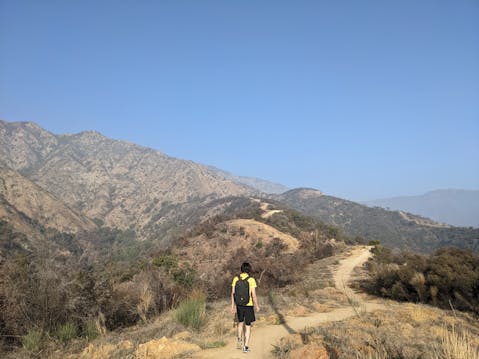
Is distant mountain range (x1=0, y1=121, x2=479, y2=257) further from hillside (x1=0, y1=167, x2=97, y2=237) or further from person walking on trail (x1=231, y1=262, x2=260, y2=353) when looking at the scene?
person walking on trail (x1=231, y1=262, x2=260, y2=353)

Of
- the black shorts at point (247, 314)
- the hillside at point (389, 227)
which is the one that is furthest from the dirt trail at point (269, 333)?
the hillside at point (389, 227)

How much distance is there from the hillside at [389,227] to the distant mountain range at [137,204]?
0.87 feet

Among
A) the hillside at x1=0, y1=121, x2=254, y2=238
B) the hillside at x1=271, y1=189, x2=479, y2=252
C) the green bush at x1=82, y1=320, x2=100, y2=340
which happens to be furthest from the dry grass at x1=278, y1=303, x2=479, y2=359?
the hillside at x1=0, y1=121, x2=254, y2=238

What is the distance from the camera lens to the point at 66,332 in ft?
25.3

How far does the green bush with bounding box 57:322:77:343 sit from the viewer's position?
7625 mm

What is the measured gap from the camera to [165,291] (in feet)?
40.3

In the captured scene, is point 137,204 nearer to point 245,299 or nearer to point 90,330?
point 90,330

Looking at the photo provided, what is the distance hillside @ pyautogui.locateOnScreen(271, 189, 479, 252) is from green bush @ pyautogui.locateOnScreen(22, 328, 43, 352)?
75.6 m

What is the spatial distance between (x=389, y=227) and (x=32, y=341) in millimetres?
104583

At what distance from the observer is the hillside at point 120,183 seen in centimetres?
12976

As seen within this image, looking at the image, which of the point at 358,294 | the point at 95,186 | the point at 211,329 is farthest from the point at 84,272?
the point at 95,186

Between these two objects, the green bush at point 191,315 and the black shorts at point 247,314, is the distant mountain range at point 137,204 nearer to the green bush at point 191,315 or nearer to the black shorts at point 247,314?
the green bush at point 191,315

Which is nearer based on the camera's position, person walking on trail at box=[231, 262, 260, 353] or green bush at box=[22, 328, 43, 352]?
green bush at box=[22, 328, 43, 352]

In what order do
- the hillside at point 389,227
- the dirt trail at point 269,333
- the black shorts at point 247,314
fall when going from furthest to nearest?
the hillside at point 389,227, the black shorts at point 247,314, the dirt trail at point 269,333
